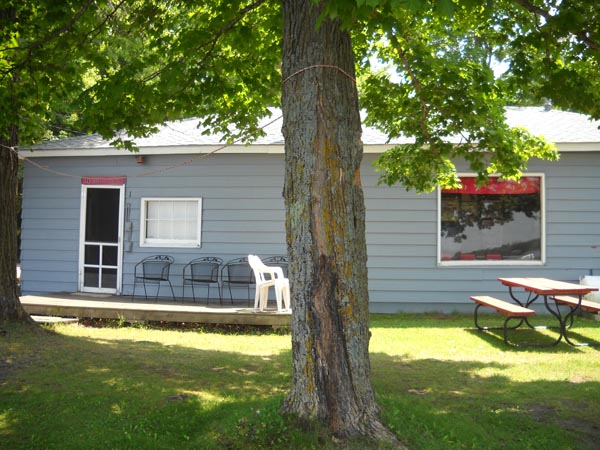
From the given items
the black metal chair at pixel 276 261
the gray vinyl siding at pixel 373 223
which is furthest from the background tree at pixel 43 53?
the black metal chair at pixel 276 261

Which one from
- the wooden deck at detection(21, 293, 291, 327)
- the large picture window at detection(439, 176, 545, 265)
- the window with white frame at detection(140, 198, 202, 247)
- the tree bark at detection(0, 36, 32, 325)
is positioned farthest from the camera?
the window with white frame at detection(140, 198, 202, 247)

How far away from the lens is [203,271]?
41.1 feet

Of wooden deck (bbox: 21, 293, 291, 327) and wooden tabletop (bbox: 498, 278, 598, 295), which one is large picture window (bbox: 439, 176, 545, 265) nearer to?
wooden tabletop (bbox: 498, 278, 598, 295)

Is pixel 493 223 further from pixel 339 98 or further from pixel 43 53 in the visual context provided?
pixel 43 53

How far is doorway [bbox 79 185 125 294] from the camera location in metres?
13.2

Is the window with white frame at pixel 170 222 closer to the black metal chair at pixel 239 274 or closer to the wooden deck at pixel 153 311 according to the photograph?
the black metal chair at pixel 239 274

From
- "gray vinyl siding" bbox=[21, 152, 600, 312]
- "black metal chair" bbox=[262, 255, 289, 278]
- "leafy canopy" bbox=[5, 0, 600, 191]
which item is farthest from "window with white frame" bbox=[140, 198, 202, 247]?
"leafy canopy" bbox=[5, 0, 600, 191]

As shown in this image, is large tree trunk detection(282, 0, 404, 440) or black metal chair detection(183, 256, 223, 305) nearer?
large tree trunk detection(282, 0, 404, 440)

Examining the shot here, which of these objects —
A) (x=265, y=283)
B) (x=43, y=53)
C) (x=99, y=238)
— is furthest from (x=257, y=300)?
(x=43, y=53)

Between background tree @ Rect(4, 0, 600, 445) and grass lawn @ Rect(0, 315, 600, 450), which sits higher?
background tree @ Rect(4, 0, 600, 445)

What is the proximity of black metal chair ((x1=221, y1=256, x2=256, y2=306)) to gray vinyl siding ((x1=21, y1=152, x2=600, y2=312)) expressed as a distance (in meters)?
0.22

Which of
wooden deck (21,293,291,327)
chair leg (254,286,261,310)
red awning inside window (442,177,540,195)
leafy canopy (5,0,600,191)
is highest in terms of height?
leafy canopy (5,0,600,191)

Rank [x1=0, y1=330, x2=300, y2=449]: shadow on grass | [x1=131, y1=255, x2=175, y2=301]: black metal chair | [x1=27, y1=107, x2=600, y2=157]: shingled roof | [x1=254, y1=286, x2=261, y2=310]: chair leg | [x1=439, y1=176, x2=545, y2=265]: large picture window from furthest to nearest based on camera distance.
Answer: [x1=131, y1=255, x2=175, y2=301]: black metal chair, [x1=439, y1=176, x2=545, y2=265]: large picture window, [x1=27, y1=107, x2=600, y2=157]: shingled roof, [x1=254, y1=286, x2=261, y2=310]: chair leg, [x1=0, y1=330, x2=300, y2=449]: shadow on grass

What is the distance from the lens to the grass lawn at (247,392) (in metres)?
4.73
